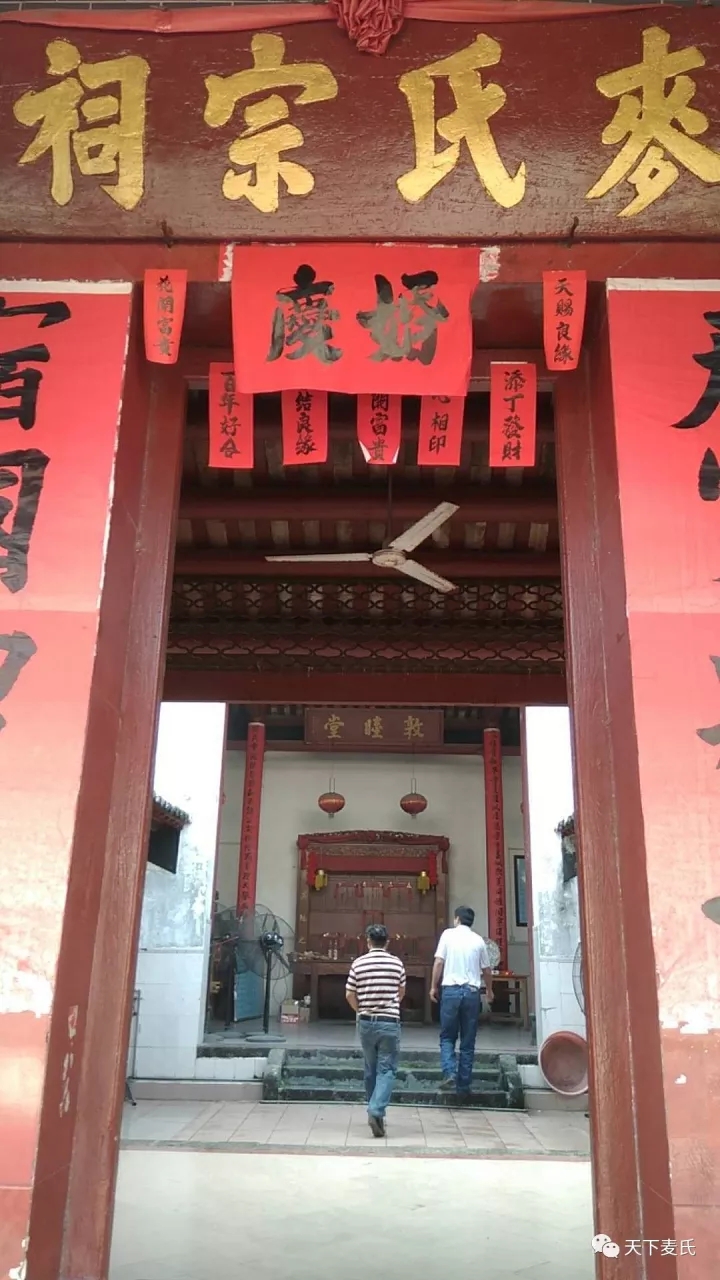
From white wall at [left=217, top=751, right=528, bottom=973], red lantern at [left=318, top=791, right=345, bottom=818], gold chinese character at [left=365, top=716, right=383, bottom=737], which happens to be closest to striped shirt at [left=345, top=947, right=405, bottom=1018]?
red lantern at [left=318, top=791, right=345, bottom=818]

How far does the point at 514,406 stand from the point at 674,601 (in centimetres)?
93

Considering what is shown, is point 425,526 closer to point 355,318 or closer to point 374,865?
point 355,318

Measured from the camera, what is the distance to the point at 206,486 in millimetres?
4434

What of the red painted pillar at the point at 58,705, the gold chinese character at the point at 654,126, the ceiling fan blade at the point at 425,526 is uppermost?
the gold chinese character at the point at 654,126

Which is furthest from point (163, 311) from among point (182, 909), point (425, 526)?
point (182, 909)

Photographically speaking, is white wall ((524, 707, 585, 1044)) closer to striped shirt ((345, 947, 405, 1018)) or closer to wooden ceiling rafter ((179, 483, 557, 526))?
striped shirt ((345, 947, 405, 1018))

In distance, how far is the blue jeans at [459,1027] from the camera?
6.41 meters

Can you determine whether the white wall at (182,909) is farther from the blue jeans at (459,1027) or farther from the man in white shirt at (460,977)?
the man in white shirt at (460,977)

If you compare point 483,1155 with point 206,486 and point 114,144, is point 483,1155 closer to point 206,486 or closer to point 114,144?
point 206,486

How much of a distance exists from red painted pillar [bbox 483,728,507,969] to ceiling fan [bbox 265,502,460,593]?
6962mm

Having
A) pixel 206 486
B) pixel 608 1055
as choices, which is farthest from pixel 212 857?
pixel 608 1055

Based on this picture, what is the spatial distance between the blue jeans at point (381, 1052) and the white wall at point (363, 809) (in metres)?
6.52

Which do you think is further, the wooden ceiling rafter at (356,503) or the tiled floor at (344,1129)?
the tiled floor at (344,1129)

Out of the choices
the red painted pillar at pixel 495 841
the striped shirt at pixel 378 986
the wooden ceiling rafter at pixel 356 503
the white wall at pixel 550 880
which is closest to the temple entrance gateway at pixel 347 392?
the wooden ceiling rafter at pixel 356 503
